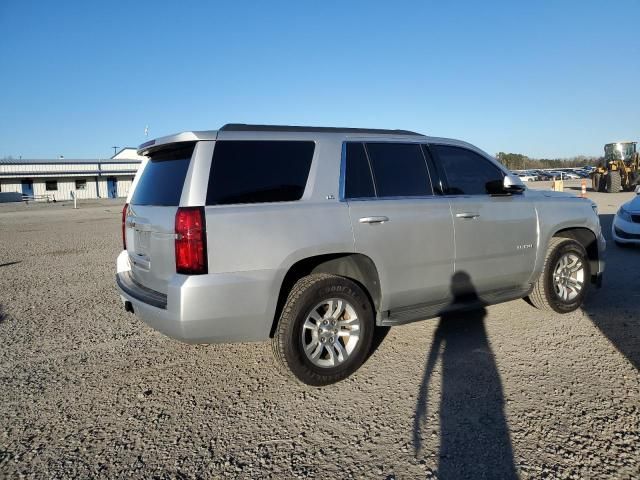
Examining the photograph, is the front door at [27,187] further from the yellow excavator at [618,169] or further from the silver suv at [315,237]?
the silver suv at [315,237]

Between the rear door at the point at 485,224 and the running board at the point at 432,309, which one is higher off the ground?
the rear door at the point at 485,224

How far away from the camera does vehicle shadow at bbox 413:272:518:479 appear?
2516mm

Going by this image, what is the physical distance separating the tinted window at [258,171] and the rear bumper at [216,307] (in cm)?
56

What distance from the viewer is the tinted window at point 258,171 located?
3.21 metres

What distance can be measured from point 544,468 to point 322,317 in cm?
174

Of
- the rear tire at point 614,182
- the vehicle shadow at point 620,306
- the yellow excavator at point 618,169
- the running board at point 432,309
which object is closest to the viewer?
the running board at point 432,309

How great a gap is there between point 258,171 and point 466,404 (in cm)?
225

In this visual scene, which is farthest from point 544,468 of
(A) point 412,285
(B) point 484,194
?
(B) point 484,194

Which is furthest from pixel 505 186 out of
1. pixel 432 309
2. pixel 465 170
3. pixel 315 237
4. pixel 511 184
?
pixel 315 237

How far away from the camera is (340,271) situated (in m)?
3.70

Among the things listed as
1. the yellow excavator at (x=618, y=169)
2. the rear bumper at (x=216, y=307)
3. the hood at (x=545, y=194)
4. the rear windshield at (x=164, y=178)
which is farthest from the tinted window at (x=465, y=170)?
the yellow excavator at (x=618, y=169)

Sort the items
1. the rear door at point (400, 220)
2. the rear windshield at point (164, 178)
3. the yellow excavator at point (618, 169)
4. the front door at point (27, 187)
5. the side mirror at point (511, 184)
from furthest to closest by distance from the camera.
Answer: the front door at point (27, 187), the yellow excavator at point (618, 169), the side mirror at point (511, 184), the rear door at point (400, 220), the rear windshield at point (164, 178)

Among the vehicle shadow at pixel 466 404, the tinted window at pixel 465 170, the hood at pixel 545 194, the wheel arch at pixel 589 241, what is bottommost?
the vehicle shadow at pixel 466 404

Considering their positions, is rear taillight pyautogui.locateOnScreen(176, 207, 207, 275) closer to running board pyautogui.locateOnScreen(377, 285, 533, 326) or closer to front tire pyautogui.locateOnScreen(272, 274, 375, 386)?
front tire pyautogui.locateOnScreen(272, 274, 375, 386)
